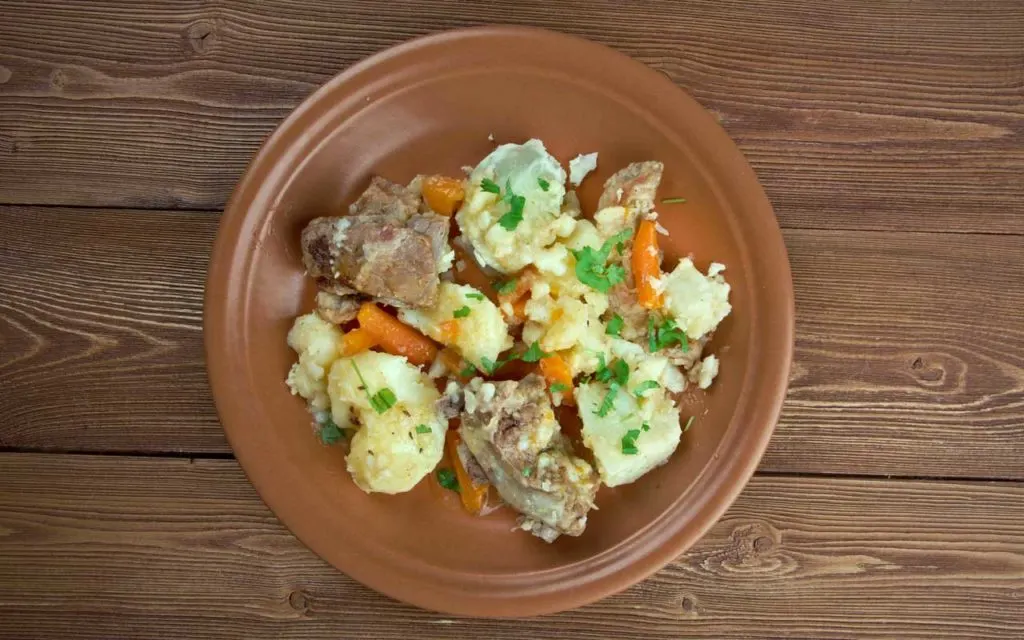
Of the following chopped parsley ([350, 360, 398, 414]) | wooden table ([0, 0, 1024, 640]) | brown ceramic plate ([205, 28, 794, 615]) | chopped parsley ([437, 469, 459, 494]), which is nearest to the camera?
chopped parsley ([350, 360, 398, 414])

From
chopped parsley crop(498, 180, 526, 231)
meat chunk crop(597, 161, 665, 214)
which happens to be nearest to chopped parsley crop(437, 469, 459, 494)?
chopped parsley crop(498, 180, 526, 231)

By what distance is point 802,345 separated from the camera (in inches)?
93.0

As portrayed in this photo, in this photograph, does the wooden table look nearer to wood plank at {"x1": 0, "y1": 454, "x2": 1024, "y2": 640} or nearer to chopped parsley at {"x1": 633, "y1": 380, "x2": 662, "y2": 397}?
wood plank at {"x1": 0, "y1": 454, "x2": 1024, "y2": 640}

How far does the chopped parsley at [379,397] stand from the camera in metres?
1.92

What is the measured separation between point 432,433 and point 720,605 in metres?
1.17

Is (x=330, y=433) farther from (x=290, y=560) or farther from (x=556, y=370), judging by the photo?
(x=556, y=370)

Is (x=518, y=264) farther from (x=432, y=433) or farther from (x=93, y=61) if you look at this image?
(x=93, y=61)

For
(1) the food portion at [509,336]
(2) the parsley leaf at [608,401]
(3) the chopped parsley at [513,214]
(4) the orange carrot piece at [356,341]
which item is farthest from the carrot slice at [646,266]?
(4) the orange carrot piece at [356,341]

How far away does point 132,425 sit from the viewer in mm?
2369

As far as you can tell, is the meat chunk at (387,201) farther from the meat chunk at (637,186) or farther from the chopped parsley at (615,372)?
the chopped parsley at (615,372)

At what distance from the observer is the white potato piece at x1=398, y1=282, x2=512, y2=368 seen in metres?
1.97

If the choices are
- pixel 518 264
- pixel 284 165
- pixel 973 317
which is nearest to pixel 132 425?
pixel 284 165

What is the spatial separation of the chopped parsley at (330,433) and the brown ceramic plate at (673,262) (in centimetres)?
4

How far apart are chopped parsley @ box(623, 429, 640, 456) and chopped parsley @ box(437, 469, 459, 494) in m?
0.53
